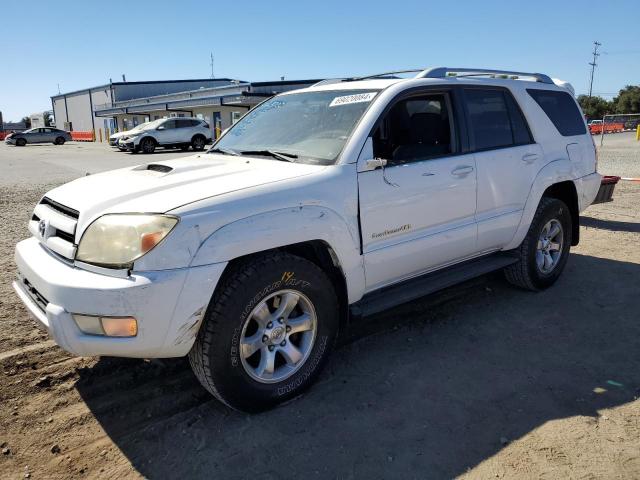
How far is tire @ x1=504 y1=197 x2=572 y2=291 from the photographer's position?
457 cm

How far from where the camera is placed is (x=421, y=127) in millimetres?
3764

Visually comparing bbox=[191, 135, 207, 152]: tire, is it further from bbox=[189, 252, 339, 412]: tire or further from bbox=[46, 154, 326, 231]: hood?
bbox=[189, 252, 339, 412]: tire

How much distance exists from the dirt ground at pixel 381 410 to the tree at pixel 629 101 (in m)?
81.1

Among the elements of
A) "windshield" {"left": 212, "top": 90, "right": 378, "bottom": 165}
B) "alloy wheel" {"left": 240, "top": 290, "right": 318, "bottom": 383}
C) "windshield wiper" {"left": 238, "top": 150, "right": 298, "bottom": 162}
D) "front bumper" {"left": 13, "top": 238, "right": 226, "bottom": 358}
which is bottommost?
"alloy wheel" {"left": 240, "top": 290, "right": 318, "bottom": 383}

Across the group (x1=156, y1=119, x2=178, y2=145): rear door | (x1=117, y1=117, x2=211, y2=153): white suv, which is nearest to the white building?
(x1=117, y1=117, x2=211, y2=153): white suv

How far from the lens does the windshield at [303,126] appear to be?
336 centimetres

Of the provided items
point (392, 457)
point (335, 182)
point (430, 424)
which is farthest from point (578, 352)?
point (335, 182)

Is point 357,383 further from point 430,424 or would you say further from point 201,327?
point 201,327

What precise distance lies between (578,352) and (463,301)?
1155mm

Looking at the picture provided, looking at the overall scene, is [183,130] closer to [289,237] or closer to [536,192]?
[536,192]

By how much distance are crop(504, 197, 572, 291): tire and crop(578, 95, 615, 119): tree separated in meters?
72.2

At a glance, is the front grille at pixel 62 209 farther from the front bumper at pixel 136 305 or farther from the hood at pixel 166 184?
the front bumper at pixel 136 305

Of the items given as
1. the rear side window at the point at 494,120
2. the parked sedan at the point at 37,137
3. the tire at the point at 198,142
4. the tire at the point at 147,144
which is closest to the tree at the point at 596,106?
the tire at the point at 198,142

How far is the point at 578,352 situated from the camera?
3.66 m
